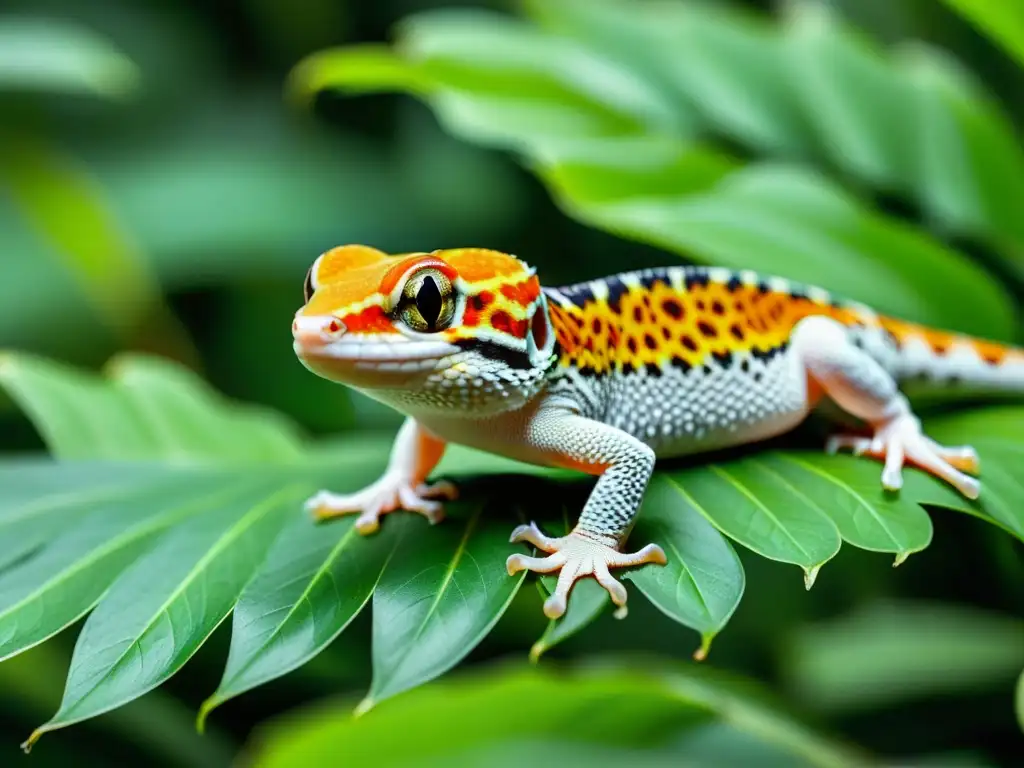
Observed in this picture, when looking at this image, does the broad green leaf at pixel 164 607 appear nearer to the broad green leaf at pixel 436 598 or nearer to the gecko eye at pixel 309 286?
the broad green leaf at pixel 436 598

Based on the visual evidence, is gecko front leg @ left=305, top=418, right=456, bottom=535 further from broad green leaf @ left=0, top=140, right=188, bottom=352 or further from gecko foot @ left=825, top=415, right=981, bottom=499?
broad green leaf @ left=0, top=140, right=188, bottom=352

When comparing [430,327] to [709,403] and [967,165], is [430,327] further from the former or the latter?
[967,165]

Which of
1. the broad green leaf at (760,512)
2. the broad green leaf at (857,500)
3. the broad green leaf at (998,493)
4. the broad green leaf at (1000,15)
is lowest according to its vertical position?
the broad green leaf at (760,512)

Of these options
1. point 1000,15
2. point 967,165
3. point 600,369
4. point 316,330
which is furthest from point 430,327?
point 967,165

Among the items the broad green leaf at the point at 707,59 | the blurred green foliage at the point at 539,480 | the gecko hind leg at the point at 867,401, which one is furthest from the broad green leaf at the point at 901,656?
the broad green leaf at the point at 707,59

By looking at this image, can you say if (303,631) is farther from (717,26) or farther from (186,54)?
(186,54)
